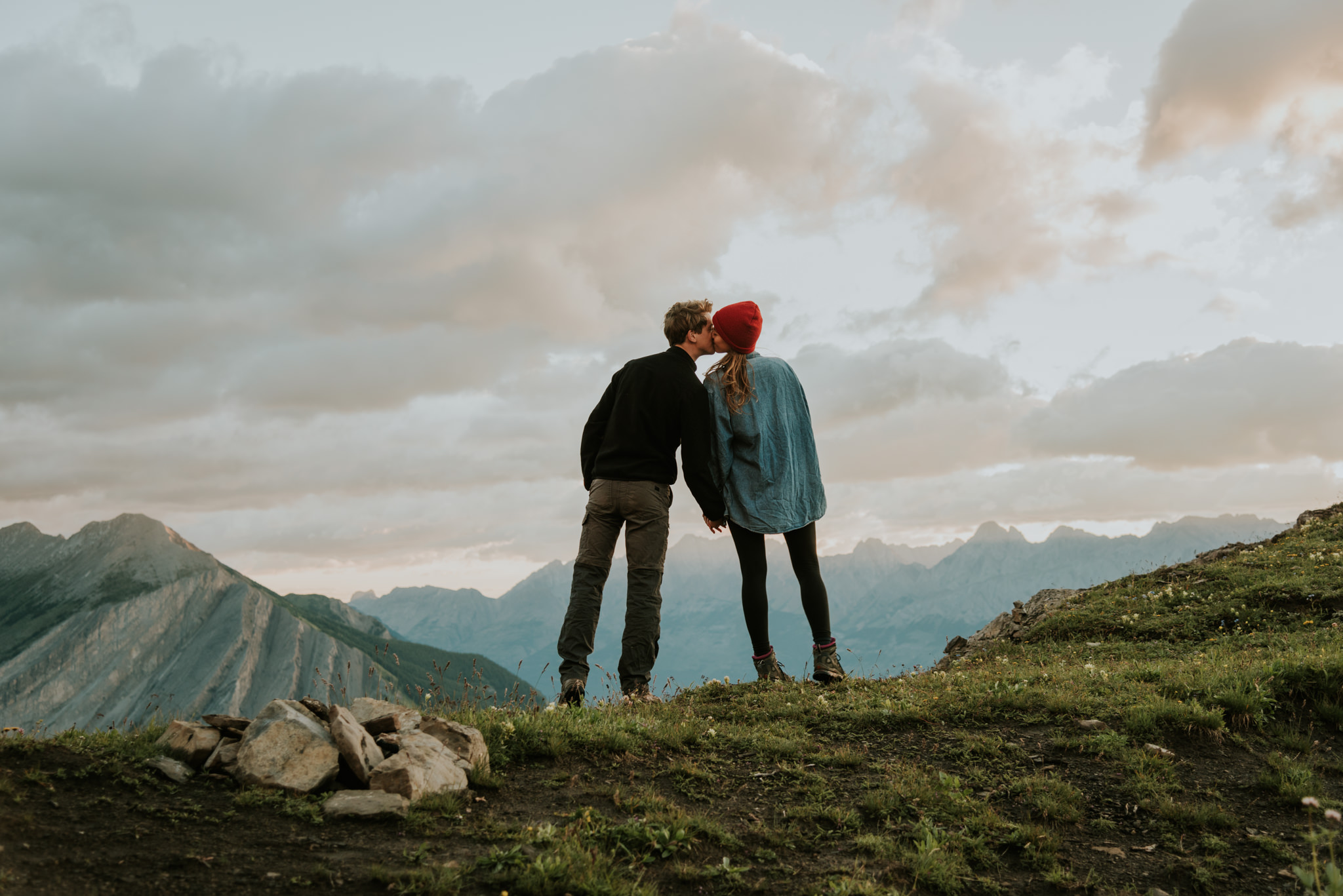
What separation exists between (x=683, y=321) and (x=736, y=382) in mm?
990

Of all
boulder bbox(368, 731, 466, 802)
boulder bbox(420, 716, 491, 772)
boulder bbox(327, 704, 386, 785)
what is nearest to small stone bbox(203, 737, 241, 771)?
boulder bbox(327, 704, 386, 785)

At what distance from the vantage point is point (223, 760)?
500cm

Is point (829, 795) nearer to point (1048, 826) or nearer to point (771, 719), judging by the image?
point (1048, 826)

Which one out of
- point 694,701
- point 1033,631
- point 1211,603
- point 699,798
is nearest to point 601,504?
point 694,701

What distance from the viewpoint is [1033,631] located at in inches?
541

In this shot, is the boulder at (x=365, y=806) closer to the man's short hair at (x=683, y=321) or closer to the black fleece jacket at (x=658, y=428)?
the black fleece jacket at (x=658, y=428)

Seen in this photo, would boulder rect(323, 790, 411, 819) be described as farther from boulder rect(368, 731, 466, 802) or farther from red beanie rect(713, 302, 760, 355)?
red beanie rect(713, 302, 760, 355)

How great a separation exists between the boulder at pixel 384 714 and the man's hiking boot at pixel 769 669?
14.8 feet

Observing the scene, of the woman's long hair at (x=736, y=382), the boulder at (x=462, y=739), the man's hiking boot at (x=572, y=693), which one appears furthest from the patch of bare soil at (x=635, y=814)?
the woman's long hair at (x=736, y=382)

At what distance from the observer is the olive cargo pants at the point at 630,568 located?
8219 mm

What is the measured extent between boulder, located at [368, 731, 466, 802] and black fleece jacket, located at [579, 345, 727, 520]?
3.66 metres

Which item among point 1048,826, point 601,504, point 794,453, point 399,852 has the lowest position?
point 1048,826

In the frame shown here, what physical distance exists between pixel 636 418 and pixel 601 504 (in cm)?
102

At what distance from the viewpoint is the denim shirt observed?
9242mm
